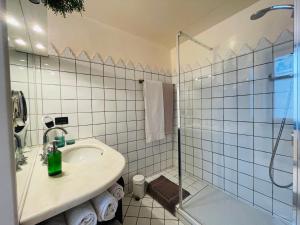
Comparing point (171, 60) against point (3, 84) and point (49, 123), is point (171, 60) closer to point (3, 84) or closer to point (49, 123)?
point (49, 123)

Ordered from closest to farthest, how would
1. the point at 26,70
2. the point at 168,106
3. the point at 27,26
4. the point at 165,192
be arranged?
the point at 27,26 < the point at 26,70 < the point at 165,192 < the point at 168,106

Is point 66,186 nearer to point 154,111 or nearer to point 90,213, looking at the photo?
point 90,213

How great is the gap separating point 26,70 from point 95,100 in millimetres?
605

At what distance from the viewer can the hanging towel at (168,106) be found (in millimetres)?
2066

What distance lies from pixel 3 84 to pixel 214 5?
65.0 inches

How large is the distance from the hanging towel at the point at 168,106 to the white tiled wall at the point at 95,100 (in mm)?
156

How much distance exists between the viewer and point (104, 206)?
641 mm

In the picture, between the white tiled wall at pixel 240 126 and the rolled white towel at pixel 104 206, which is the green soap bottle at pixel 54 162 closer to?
the rolled white towel at pixel 104 206

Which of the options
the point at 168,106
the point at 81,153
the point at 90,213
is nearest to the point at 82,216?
the point at 90,213

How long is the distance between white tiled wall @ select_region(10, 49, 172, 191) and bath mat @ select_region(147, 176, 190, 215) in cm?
23

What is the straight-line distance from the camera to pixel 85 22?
150cm

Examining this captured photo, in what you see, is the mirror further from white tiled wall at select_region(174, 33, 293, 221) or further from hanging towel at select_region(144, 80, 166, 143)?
white tiled wall at select_region(174, 33, 293, 221)

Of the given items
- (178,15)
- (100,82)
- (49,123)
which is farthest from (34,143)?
(178,15)

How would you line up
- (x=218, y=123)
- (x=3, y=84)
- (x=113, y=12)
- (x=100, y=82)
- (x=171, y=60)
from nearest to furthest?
(x=3, y=84) < (x=113, y=12) < (x=100, y=82) < (x=218, y=123) < (x=171, y=60)
